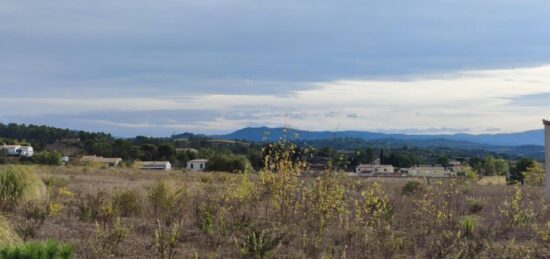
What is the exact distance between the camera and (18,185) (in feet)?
40.0

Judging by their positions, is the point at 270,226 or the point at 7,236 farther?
the point at 270,226

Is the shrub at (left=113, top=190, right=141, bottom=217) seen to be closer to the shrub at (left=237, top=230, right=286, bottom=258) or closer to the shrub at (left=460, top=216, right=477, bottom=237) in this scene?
the shrub at (left=237, top=230, right=286, bottom=258)


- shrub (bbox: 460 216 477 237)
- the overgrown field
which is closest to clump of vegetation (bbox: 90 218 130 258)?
the overgrown field

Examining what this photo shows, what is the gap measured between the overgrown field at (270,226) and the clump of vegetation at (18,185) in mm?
33

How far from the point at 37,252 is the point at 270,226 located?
4.33m

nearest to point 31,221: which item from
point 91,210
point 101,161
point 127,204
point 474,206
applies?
point 91,210

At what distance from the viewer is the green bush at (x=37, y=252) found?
18.9 feet

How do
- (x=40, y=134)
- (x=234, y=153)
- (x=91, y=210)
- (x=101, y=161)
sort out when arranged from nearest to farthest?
(x=91, y=210), (x=101, y=161), (x=234, y=153), (x=40, y=134)

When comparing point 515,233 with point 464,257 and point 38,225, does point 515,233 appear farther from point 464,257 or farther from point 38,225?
point 38,225

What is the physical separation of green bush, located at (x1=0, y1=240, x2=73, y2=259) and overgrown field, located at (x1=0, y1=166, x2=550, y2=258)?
128cm

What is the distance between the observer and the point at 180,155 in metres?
61.0

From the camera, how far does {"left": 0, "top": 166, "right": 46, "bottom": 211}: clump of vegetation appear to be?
38.9ft

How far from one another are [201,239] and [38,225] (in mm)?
2331

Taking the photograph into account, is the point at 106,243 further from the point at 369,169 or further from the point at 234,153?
the point at 234,153
